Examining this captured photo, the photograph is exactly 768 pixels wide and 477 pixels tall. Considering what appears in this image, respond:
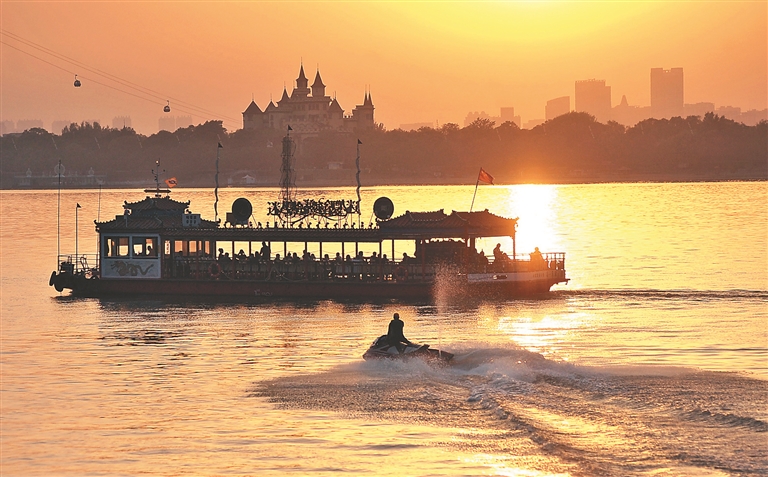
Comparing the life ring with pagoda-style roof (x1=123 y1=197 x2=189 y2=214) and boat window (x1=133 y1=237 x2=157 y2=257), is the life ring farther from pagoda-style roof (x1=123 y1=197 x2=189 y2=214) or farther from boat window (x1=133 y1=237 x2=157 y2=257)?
pagoda-style roof (x1=123 y1=197 x2=189 y2=214)

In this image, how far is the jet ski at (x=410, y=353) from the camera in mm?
41844

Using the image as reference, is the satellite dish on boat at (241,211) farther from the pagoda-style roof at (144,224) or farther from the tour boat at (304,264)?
the pagoda-style roof at (144,224)

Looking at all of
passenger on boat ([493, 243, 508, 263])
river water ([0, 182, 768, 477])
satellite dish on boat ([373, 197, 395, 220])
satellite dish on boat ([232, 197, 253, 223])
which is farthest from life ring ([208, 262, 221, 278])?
passenger on boat ([493, 243, 508, 263])

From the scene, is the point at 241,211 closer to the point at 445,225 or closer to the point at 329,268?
the point at 329,268

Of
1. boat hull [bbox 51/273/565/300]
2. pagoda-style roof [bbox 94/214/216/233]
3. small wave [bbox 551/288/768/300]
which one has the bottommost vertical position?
small wave [bbox 551/288/768/300]

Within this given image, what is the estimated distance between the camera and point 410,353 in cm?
4241

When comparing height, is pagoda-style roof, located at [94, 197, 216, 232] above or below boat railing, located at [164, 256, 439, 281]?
above

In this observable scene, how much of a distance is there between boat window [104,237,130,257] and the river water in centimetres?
292

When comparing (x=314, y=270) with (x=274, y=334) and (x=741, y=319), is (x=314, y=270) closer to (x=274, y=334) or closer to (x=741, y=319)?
(x=274, y=334)

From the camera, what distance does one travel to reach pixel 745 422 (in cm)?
3189

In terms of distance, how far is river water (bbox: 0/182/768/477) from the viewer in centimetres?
2992

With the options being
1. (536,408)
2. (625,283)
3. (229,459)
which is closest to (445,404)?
(536,408)

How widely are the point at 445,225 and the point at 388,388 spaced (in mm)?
25440

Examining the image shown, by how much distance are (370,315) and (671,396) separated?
24.4 metres
